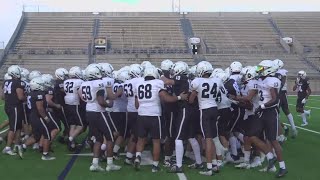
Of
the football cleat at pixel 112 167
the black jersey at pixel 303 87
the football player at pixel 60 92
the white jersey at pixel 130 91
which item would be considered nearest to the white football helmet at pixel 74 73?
the football player at pixel 60 92

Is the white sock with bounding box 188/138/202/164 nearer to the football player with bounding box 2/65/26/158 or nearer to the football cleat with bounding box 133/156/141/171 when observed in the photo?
the football cleat with bounding box 133/156/141/171

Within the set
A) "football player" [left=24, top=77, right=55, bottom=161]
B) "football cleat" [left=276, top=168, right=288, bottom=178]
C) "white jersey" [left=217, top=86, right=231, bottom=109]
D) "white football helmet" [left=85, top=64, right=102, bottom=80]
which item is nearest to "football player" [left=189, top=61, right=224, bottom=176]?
"white jersey" [left=217, top=86, right=231, bottom=109]

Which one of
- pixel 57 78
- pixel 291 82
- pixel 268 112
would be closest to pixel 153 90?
pixel 268 112

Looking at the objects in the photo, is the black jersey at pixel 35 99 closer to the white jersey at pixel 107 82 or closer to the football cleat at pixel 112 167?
the white jersey at pixel 107 82

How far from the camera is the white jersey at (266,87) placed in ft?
23.9

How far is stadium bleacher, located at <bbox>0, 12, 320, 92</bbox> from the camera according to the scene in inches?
1544

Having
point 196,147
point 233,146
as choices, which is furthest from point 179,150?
point 233,146

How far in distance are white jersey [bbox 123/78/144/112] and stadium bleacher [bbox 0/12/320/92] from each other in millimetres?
28912

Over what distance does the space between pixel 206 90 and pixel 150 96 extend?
3.06 feet

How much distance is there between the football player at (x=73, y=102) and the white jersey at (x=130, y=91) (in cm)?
153

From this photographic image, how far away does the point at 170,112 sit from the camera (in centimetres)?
825

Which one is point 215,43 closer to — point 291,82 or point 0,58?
point 291,82

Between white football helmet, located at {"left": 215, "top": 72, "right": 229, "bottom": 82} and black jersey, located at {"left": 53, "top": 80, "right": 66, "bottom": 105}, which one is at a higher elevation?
white football helmet, located at {"left": 215, "top": 72, "right": 229, "bottom": 82}

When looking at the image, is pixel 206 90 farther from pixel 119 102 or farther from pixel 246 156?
pixel 119 102
